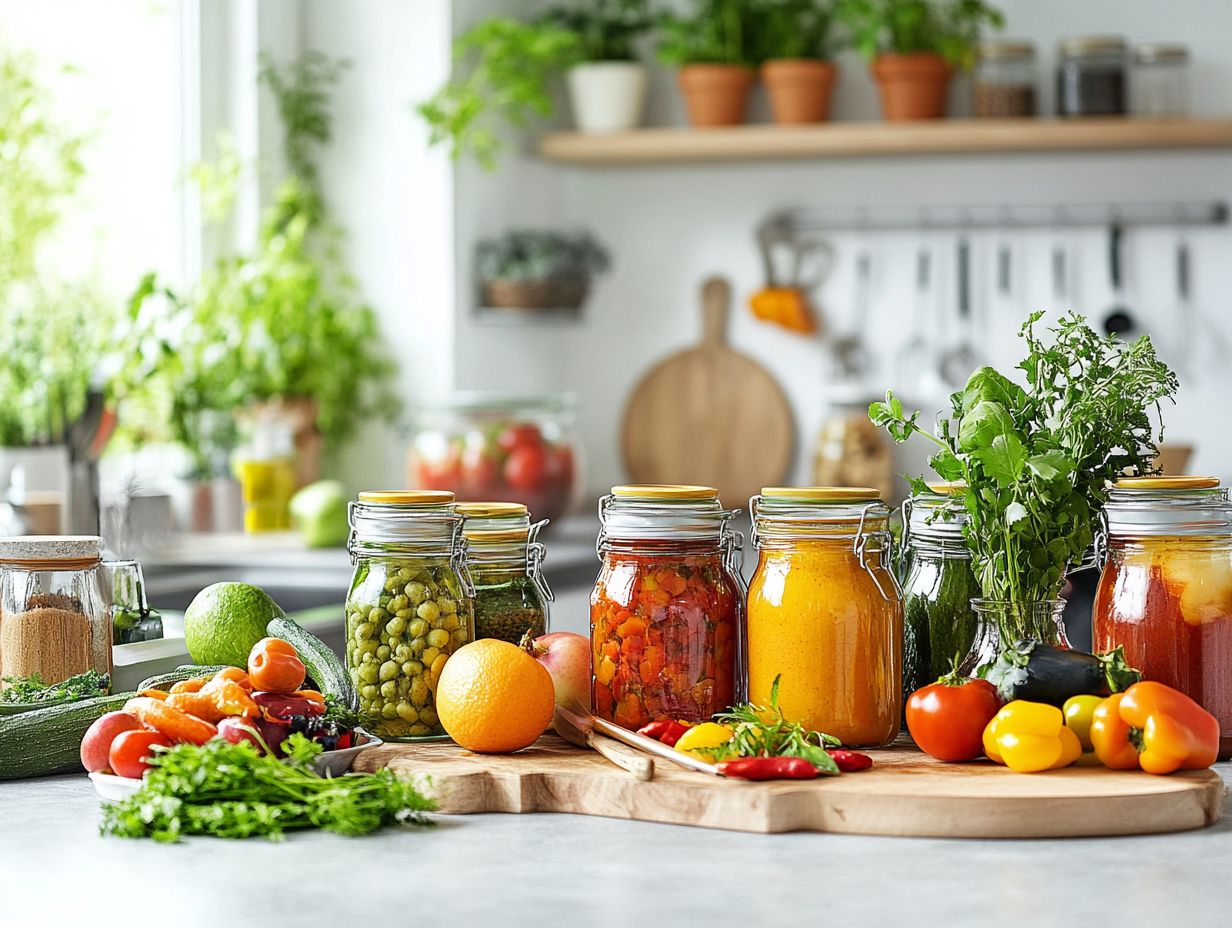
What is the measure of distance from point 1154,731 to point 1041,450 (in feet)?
0.72

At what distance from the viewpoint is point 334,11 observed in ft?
12.2

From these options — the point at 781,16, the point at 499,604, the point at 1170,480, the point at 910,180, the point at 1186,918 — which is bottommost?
the point at 1186,918

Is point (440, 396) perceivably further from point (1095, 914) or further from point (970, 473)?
point (1095, 914)

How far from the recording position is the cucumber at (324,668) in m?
1.33

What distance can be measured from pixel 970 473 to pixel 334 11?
281cm

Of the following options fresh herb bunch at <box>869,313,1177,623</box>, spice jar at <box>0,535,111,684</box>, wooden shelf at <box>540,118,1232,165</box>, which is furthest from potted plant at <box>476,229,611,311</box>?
fresh herb bunch at <box>869,313,1177,623</box>

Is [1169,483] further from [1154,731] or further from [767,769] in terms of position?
[767,769]

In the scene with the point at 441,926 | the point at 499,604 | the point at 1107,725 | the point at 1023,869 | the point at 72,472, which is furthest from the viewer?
the point at 72,472

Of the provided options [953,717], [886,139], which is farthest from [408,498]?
[886,139]

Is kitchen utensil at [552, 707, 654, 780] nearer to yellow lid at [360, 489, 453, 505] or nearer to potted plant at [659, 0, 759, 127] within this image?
yellow lid at [360, 489, 453, 505]

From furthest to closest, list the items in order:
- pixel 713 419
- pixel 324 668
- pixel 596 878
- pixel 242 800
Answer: pixel 713 419 → pixel 324 668 → pixel 242 800 → pixel 596 878

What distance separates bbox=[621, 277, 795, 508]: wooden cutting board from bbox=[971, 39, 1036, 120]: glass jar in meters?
0.77

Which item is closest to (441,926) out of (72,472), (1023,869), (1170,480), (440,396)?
(1023,869)

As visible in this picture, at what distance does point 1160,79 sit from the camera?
3.62 meters
